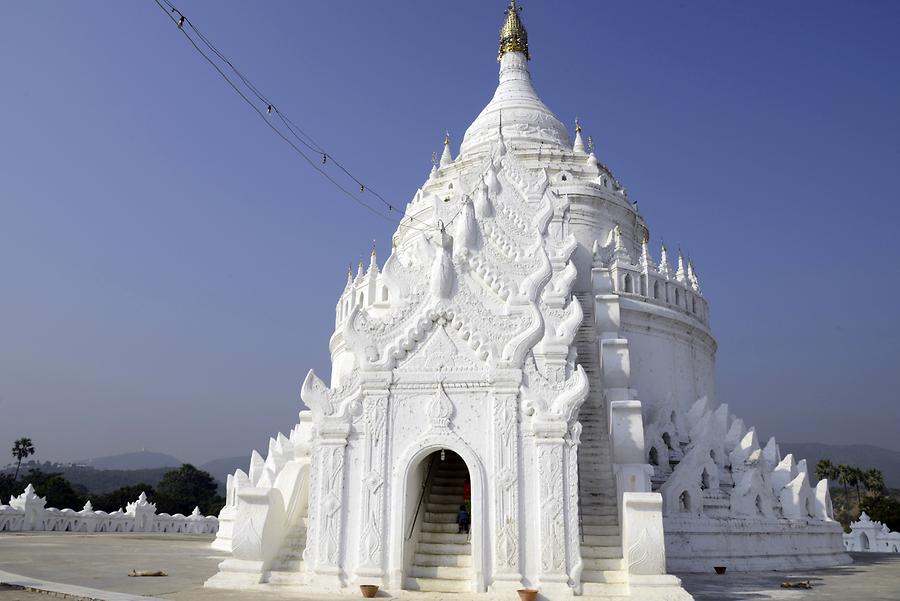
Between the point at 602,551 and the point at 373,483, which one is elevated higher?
the point at 373,483

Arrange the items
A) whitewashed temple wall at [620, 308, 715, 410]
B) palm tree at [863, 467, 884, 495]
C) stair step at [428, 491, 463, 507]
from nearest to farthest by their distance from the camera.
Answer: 1. stair step at [428, 491, 463, 507]
2. whitewashed temple wall at [620, 308, 715, 410]
3. palm tree at [863, 467, 884, 495]

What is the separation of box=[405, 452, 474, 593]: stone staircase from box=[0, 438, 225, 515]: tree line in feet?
155

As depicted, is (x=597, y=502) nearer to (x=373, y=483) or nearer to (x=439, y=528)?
(x=439, y=528)

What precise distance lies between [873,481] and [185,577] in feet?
236

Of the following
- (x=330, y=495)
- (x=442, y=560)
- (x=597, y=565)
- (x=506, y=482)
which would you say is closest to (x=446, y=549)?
(x=442, y=560)

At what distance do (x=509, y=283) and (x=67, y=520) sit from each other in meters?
26.0

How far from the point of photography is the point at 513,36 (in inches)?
1790

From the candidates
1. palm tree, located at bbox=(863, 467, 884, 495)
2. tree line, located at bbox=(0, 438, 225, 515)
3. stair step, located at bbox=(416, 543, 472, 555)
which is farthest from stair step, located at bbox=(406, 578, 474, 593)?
palm tree, located at bbox=(863, 467, 884, 495)

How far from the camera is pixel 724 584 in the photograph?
17250mm

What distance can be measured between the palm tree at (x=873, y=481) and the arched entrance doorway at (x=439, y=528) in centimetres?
6637

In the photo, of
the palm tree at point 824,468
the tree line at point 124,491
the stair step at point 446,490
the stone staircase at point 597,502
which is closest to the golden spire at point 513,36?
the stone staircase at point 597,502

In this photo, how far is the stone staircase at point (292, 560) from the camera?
1476 centimetres

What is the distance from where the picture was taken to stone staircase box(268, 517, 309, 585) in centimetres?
1476

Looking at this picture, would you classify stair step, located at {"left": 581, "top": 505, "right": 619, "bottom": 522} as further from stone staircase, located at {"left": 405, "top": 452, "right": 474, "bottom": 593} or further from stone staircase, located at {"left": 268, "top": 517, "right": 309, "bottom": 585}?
stone staircase, located at {"left": 268, "top": 517, "right": 309, "bottom": 585}
